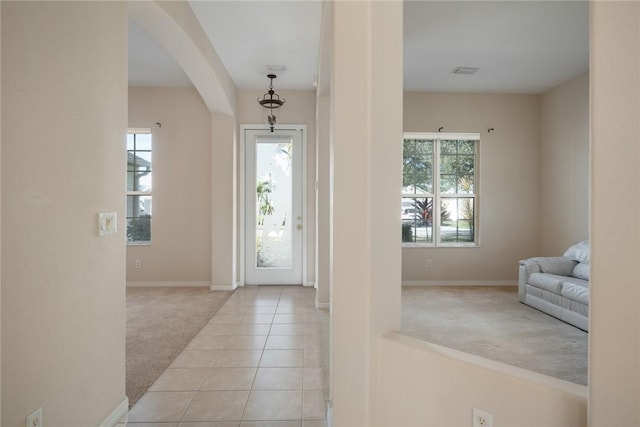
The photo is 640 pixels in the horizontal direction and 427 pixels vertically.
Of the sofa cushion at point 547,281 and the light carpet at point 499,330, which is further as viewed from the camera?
the sofa cushion at point 547,281

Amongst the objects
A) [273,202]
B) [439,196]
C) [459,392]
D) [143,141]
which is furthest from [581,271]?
[143,141]

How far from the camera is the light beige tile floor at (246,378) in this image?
2.11 m

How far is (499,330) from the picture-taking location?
370 cm

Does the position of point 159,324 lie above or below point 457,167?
below

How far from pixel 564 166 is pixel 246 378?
5.20 metres

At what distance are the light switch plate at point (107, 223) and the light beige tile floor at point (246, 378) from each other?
3.48 ft

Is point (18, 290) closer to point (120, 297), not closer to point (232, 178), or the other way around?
point (120, 297)

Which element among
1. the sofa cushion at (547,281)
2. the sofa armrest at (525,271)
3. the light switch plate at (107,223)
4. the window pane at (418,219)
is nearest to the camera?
the light switch plate at (107,223)

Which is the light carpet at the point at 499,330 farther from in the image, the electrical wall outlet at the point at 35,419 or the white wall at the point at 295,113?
the electrical wall outlet at the point at 35,419

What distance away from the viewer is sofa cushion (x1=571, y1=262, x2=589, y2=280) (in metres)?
4.14

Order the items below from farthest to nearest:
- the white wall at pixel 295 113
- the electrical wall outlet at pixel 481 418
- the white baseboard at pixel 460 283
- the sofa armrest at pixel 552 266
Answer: the white baseboard at pixel 460 283 → the white wall at pixel 295 113 → the sofa armrest at pixel 552 266 → the electrical wall outlet at pixel 481 418

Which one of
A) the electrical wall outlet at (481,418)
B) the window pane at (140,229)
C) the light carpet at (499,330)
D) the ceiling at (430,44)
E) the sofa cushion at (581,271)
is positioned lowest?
the light carpet at (499,330)

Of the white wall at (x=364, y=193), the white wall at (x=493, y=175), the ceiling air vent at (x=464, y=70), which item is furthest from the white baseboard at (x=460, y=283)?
the white wall at (x=364, y=193)

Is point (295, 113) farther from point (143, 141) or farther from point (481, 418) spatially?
point (481, 418)
